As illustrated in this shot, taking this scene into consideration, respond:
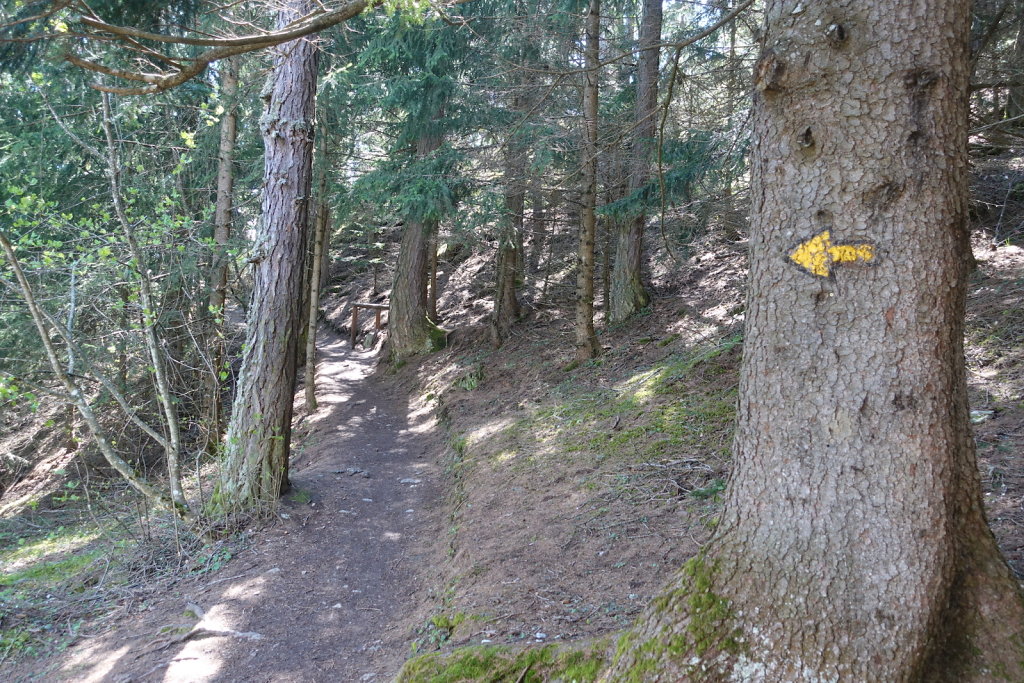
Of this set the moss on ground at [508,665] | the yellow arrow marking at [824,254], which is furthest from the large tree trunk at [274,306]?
the yellow arrow marking at [824,254]

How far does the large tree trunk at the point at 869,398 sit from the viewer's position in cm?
221

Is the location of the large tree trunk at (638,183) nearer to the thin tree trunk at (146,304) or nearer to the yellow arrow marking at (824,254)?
the thin tree trunk at (146,304)

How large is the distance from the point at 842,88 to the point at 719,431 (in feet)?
15.2

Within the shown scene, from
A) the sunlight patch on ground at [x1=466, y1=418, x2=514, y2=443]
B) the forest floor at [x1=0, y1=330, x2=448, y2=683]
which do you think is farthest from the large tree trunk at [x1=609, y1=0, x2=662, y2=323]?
the forest floor at [x1=0, y1=330, x2=448, y2=683]

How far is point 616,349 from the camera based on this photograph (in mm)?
11523

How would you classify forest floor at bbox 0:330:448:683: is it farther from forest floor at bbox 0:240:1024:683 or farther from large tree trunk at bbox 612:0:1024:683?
large tree trunk at bbox 612:0:1024:683

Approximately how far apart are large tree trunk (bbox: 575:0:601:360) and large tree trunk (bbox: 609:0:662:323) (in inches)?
28.8

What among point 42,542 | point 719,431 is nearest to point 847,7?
point 719,431

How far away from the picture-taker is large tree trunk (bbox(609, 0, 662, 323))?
423 inches

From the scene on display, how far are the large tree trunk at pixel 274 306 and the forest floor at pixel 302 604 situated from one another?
60 cm

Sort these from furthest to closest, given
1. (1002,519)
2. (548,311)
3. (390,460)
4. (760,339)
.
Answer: (548,311) < (390,460) < (1002,519) < (760,339)

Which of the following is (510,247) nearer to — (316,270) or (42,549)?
(316,270)

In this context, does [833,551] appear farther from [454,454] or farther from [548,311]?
[548,311]

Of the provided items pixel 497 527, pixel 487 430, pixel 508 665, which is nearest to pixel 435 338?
pixel 487 430
